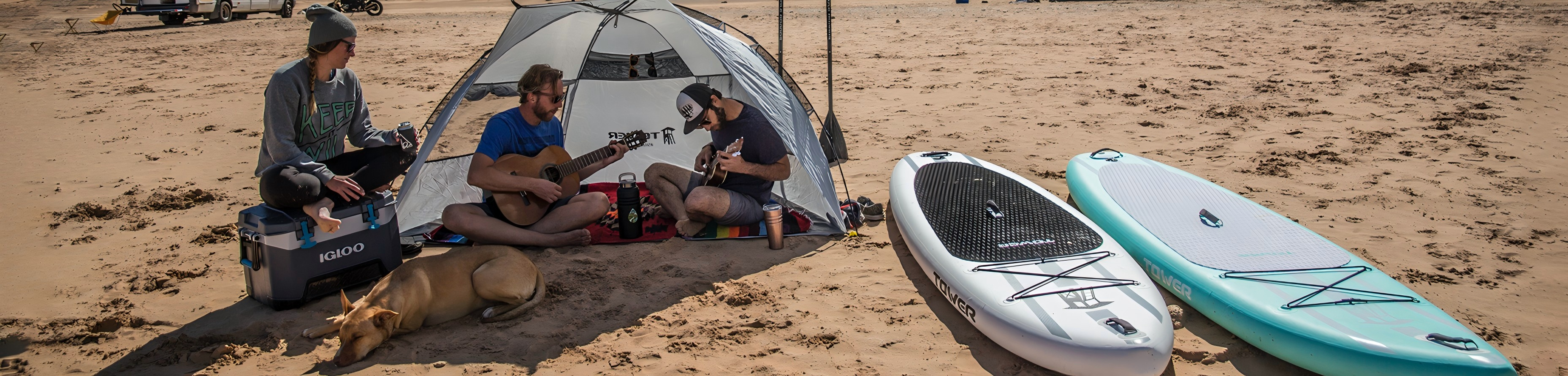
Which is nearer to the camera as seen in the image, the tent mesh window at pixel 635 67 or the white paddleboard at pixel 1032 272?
the white paddleboard at pixel 1032 272

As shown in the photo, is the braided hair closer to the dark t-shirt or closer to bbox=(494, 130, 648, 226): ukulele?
bbox=(494, 130, 648, 226): ukulele

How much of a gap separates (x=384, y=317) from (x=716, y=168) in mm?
1865

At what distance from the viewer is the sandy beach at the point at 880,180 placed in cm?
344

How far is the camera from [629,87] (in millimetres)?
5578

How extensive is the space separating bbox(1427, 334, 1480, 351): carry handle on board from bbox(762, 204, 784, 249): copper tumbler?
9.03 feet

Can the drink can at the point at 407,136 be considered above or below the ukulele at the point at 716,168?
above

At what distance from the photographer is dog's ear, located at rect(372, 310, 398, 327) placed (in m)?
3.21

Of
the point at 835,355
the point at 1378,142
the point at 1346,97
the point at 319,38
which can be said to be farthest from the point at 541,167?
the point at 1346,97

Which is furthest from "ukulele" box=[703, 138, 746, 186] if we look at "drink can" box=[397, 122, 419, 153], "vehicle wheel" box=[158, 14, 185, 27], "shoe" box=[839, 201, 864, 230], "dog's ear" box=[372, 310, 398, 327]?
"vehicle wheel" box=[158, 14, 185, 27]

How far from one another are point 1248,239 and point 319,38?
4.18 m

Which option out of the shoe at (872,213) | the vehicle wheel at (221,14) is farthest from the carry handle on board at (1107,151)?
the vehicle wheel at (221,14)

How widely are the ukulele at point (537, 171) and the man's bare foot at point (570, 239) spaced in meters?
0.14

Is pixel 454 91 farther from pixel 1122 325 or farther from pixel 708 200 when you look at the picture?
pixel 1122 325

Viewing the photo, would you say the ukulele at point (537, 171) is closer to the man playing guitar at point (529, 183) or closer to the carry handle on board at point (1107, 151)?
the man playing guitar at point (529, 183)
